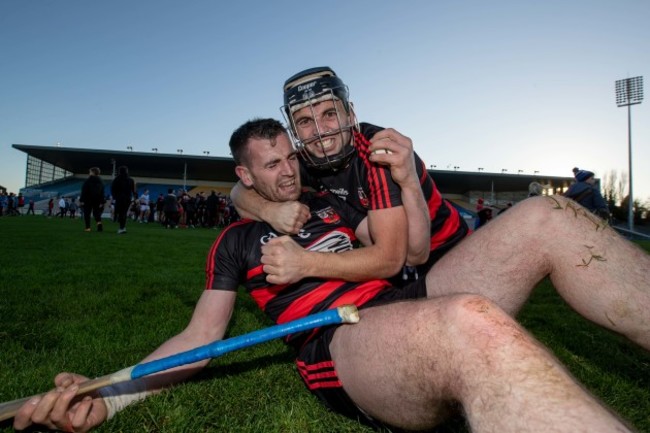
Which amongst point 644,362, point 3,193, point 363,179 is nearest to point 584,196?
point 644,362

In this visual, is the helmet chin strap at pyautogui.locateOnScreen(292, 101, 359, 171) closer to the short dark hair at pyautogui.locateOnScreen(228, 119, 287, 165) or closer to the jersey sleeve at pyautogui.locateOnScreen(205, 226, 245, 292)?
the short dark hair at pyautogui.locateOnScreen(228, 119, 287, 165)

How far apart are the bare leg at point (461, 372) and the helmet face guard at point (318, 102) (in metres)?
1.20

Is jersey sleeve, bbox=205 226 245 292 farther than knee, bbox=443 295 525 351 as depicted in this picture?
Yes

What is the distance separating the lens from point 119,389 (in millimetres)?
2199

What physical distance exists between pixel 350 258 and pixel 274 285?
1.74 feet

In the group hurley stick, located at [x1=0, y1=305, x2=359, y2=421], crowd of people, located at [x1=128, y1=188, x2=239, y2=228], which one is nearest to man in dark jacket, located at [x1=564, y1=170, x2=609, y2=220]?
hurley stick, located at [x1=0, y1=305, x2=359, y2=421]

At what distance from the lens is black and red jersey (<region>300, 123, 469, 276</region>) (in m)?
2.44

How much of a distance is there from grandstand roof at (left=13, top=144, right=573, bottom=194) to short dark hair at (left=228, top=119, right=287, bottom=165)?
4270 cm

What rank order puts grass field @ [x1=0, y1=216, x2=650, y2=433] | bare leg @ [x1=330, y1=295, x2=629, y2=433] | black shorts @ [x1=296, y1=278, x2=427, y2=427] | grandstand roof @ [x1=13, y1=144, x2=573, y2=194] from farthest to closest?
grandstand roof @ [x1=13, y1=144, x2=573, y2=194]
grass field @ [x1=0, y1=216, x2=650, y2=433]
black shorts @ [x1=296, y1=278, x2=427, y2=427]
bare leg @ [x1=330, y1=295, x2=629, y2=433]

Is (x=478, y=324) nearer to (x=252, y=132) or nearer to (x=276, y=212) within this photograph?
(x=276, y=212)

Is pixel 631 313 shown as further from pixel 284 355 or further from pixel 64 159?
pixel 64 159

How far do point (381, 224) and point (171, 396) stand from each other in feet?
4.99

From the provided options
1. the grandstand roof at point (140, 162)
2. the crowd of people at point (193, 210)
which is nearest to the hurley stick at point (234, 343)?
the crowd of people at point (193, 210)

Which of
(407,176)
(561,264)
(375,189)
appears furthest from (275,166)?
(561,264)
